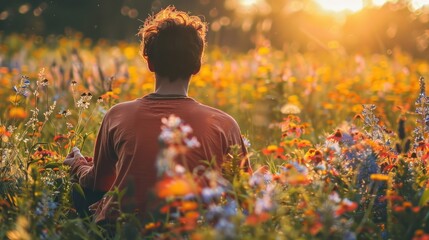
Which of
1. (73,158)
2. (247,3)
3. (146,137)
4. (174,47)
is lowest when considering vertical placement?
(73,158)

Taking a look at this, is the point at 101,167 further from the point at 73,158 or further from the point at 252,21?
the point at 252,21

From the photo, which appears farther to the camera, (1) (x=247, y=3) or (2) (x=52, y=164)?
(1) (x=247, y=3)

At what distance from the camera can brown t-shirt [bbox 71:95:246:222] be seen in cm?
270

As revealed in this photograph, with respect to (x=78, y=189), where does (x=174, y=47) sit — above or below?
above

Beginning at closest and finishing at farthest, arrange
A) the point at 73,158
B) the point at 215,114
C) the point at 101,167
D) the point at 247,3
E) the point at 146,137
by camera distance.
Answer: the point at 146,137 < the point at 215,114 < the point at 101,167 < the point at 73,158 < the point at 247,3

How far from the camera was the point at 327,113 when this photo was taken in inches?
230

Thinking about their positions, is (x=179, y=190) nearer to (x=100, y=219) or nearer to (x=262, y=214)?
(x=262, y=214)

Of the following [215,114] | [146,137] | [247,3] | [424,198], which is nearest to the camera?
[424,198]

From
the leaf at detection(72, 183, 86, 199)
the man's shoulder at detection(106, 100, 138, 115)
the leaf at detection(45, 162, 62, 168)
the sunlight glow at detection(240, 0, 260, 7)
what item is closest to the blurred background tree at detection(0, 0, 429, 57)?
the sunlight glow at detection(240, 0, 260, 7)

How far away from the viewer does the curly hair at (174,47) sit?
2.82 m

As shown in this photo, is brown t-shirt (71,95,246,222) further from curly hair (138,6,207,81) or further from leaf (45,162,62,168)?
leaf (45,162,62,168)

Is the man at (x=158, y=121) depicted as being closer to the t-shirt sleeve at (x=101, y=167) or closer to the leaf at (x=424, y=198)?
the t-shirt sleeve at (x=101, y=167)

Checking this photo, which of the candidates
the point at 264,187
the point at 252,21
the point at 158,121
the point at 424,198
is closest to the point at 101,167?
the point at 158,121

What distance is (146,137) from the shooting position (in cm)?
271
